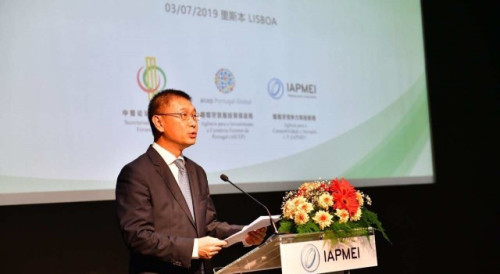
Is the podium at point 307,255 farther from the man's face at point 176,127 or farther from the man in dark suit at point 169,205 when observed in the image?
the man's face at point 176,127

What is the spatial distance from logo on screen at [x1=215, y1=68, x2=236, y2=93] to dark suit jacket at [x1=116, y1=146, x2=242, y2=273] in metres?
1.38

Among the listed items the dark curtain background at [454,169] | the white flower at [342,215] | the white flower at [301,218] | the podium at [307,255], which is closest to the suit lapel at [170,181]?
the podium at [307,255]

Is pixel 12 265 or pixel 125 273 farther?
pixel 125 273

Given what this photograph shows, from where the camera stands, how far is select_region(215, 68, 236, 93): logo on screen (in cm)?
419

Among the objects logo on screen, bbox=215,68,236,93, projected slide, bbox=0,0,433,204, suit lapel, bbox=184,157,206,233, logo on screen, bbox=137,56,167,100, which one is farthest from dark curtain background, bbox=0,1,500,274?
suit lapel, bbox=184,157,206,233

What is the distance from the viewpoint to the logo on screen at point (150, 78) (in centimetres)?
387

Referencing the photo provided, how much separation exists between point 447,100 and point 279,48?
79.8 inches

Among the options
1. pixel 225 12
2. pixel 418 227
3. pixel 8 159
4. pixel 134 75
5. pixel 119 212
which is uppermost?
pixel 225 12

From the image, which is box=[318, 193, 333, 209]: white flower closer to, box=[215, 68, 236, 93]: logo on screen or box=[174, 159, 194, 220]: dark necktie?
box=[174, 159, 194, 220]: dark necktie

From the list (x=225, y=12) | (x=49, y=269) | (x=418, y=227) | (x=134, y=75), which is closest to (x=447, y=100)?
(x=418, y=227)

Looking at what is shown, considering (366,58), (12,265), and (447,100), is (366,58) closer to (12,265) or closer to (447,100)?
(447,100)

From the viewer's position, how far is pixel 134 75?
385 centimetres

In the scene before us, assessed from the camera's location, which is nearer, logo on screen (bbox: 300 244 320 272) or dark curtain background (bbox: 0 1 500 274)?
logo on screen (bbox: 300 244 320 272)

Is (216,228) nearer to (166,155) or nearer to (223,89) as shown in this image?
(166,155)
